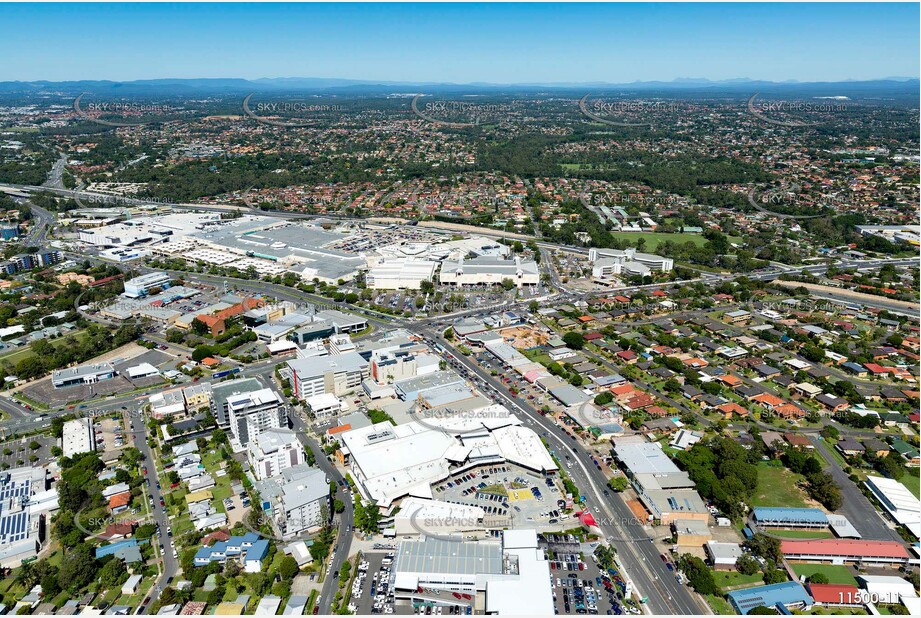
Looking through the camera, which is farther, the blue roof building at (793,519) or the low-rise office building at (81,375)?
the low-rise office building at (81,375)

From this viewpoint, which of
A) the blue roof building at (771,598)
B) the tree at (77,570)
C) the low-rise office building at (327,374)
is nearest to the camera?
the blue roof building at (771,598)

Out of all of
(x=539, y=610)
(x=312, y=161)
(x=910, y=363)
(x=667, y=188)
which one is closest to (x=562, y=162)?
(x=667, y=188)

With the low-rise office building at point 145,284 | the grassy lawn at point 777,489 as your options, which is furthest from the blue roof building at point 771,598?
the low-rise office building at point 145,284

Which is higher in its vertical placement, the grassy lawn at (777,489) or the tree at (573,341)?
the tree at (573,341)

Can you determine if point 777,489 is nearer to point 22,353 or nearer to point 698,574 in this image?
point 698,574

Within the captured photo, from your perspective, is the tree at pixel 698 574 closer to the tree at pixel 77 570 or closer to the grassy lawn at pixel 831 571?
the grassy lawn at pixel 831 571

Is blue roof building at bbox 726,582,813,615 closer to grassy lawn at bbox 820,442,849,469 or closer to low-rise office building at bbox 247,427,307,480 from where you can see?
grassy lawn at bbox 820,442,849,469

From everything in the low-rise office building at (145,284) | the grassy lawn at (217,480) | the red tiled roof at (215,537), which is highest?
the low-rise office building at (145,284)

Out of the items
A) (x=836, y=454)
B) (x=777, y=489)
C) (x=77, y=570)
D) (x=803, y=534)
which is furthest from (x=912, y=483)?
(x=77, y=570)
